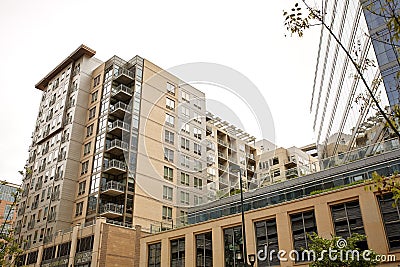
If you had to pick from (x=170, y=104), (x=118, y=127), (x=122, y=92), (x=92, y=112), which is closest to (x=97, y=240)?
(x=118, y=127)

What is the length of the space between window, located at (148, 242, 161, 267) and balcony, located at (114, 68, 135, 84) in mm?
22194

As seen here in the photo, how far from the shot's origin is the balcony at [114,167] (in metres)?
42.2

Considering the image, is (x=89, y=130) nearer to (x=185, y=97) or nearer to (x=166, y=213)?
(x=166, y=213)

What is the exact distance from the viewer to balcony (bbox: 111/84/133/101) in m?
46.9

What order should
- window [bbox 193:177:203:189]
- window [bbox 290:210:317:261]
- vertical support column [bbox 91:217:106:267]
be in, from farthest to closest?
window [bbox 193:177:203:189] < vertical support column [bbox 91:217:106:267] < window [bbox 290:210:317:261]

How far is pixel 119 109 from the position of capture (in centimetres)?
4512

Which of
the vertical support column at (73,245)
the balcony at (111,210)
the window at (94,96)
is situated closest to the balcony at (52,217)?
the vertical support column at (73,245)

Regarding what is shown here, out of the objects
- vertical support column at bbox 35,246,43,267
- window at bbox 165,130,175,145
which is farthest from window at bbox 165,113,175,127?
vertical support column at bbox 35,246,43,267

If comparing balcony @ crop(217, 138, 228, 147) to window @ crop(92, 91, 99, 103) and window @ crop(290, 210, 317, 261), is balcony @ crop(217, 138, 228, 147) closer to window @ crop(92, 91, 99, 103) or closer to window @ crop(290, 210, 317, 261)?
window @ crop(92, 91, 99, 103)

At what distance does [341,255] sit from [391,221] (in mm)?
4799

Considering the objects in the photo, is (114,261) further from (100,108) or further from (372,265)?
(372,265)

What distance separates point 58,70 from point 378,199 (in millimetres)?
48904

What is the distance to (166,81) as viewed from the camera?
52.4 meters

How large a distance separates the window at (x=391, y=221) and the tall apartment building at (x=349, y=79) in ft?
15.8
